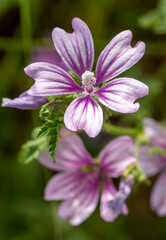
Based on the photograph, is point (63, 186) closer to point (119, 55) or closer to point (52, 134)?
point (52, 134)

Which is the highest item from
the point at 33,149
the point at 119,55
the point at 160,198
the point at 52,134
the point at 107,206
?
the point at 119,55

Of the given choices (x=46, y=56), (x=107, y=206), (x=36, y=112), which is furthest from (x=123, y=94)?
(x=46, y=56)

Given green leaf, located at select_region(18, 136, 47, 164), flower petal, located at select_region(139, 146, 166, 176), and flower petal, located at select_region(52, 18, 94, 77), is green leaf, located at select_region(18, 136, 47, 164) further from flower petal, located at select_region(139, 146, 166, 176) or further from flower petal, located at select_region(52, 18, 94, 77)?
flower petal, located at select_region(139, 146, 166, 176)

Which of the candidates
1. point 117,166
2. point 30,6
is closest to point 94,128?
point 117,166

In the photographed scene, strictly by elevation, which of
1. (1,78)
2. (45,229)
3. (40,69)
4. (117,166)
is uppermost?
(40,69)

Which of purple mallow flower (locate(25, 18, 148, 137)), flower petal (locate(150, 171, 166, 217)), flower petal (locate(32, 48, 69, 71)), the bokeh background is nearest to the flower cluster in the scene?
purple mallow flower (locate(25, 18, 148, 137))

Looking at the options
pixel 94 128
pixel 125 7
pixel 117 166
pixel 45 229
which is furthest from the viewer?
pixel 125 7

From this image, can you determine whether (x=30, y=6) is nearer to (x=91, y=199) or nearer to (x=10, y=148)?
(x=10, y=148)

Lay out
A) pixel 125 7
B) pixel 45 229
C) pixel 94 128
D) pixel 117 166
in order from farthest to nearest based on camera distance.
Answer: pixel 125 7
pixel 45 229
pixel 117 166
pixel 94 128
